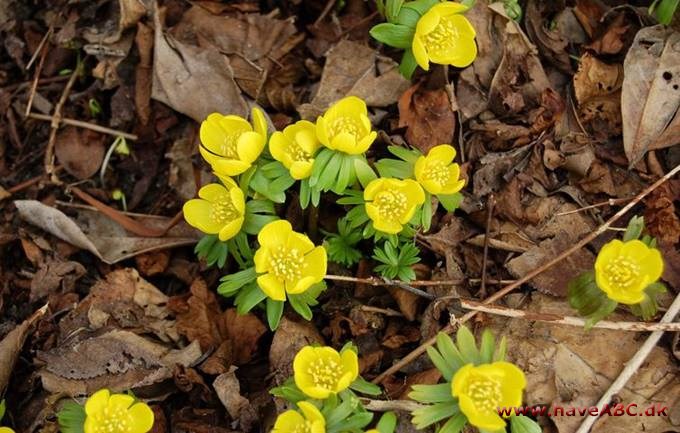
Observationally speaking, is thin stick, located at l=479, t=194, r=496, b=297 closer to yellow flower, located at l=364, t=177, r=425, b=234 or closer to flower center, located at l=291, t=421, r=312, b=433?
yellow flower, located at l=364, t=177, r=425, b=234

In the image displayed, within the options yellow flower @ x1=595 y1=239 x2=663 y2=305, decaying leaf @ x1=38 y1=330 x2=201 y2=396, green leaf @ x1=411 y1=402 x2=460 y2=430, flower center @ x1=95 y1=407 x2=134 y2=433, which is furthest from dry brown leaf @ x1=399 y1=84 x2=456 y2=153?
flower center @ x1=95 y1=407 x2=134 y2=433

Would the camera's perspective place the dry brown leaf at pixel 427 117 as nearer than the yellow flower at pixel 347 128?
No

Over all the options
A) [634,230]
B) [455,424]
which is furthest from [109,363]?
[634,230]

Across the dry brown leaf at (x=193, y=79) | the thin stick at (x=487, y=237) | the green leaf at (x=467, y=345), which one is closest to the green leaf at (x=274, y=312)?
the green leaf at (x=467, y=345)

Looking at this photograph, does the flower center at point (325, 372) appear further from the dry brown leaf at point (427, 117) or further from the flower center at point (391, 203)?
the dry brown leaf at point (427, 117)

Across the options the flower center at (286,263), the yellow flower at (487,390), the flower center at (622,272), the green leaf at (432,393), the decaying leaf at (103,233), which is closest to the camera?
the yellow flower at (487,390)

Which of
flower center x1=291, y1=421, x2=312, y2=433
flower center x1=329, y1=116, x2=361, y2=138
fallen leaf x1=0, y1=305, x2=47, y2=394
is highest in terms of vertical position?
flower center x1=329, y1=116, x2=361, y2=138
